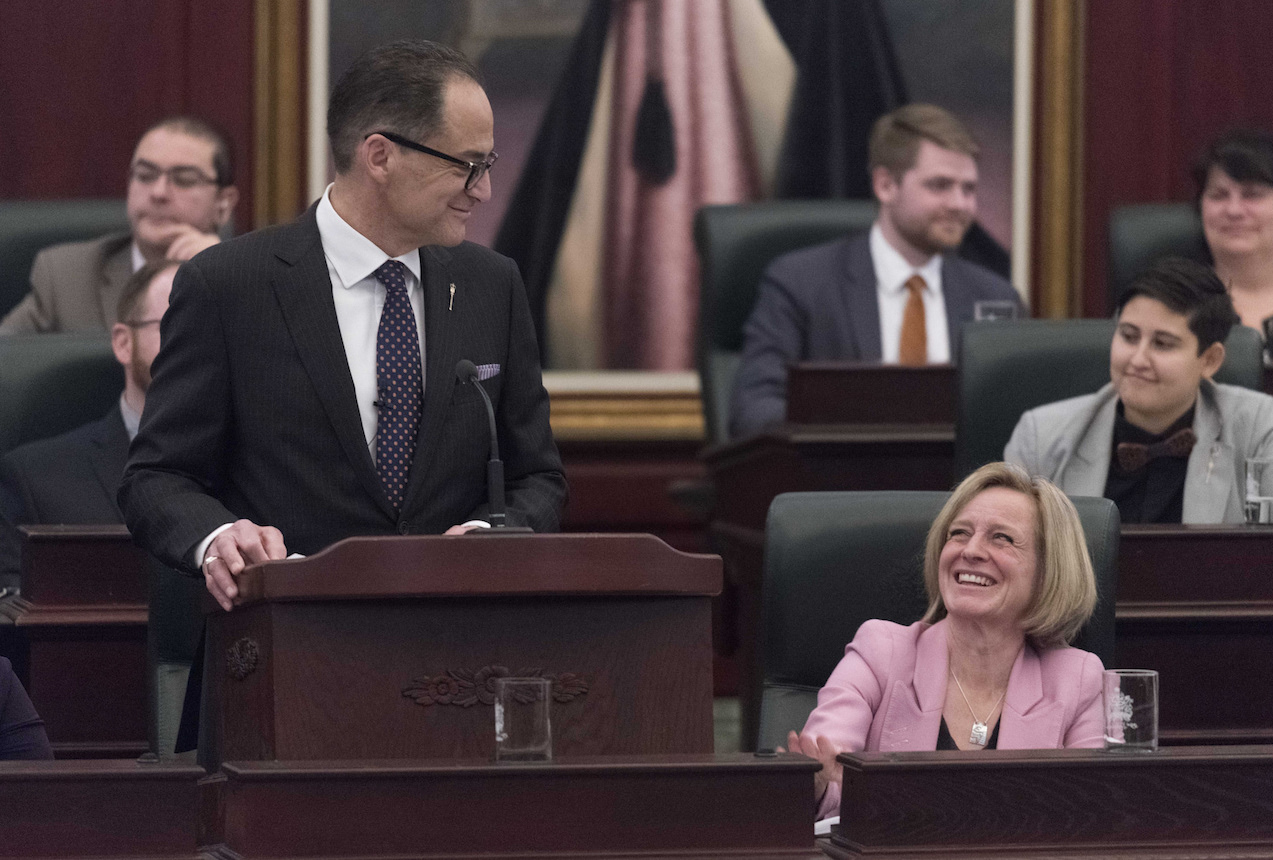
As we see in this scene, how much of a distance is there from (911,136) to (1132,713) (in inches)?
108

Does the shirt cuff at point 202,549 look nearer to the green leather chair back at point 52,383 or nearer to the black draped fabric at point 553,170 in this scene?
the green leather chair back at point 52,383

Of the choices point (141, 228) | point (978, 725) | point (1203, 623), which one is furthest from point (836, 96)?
point (978, 725)

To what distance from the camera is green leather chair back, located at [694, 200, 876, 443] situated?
467 cm

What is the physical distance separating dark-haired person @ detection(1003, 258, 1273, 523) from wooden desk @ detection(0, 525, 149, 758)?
1.50 meters

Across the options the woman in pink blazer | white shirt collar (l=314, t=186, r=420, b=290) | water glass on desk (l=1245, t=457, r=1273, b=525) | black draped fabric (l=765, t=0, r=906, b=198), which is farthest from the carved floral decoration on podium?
black draped fabric (l=765, t=0, r=906, b=198)

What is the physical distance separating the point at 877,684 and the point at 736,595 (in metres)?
2.18

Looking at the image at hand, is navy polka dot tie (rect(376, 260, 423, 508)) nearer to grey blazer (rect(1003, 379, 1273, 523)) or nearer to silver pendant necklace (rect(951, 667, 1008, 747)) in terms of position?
silver pendant necklace (rect(951, 667, 1008, 747))

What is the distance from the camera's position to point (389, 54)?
2168 mm

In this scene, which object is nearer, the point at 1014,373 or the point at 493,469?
the point at 493,469

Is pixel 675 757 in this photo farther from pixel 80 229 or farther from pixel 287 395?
pixel 80 229

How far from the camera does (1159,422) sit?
340 cm

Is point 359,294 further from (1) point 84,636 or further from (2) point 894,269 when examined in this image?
(2) point 894,269

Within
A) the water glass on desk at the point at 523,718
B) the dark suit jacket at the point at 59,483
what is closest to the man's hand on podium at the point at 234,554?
the water glass on desk at the point at 523,718

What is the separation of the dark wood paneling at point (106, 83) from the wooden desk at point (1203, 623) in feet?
10.3
